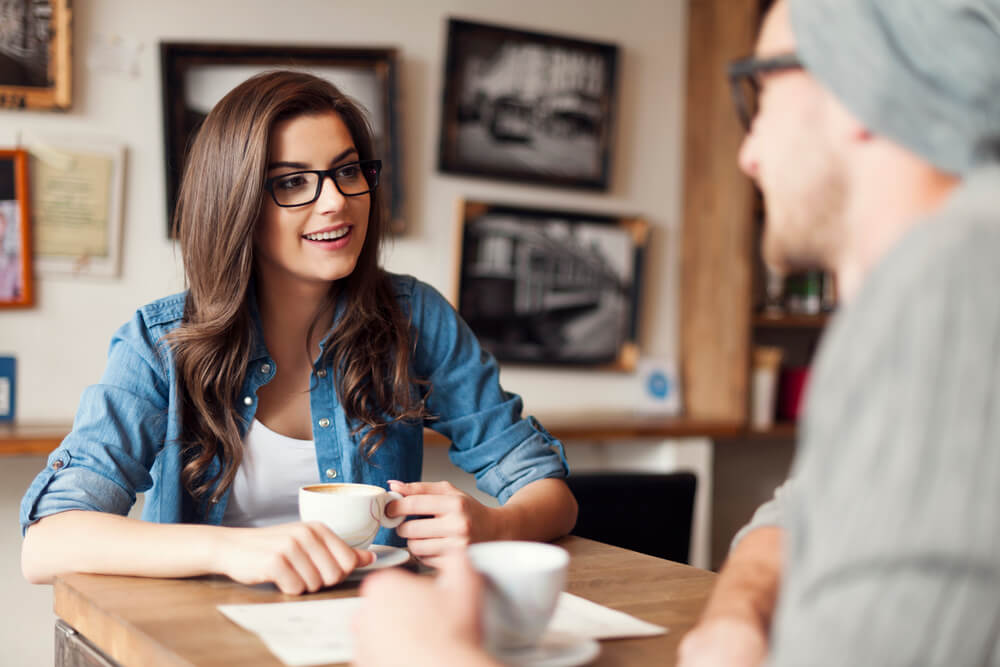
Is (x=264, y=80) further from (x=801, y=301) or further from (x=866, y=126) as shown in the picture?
(x=801, y=301)

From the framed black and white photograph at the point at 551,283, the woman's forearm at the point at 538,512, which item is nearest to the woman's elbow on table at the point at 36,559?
the woman's forearm at the point at 538,512

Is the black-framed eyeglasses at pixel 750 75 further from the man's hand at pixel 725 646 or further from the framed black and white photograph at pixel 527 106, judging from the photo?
the framed black and white photograph at pixel 527 106

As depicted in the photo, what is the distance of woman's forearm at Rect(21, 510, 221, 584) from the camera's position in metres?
1.09

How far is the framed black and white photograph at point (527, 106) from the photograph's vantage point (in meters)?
3.15

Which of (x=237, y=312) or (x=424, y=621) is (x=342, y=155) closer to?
(x=237, y=312)

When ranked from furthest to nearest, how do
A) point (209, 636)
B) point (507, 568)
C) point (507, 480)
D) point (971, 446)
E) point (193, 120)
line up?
point (193, 120) < point (507, 480) < point (209, 636) < point (507, 568) < point (971, 446)

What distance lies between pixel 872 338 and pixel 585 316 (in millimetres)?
2922

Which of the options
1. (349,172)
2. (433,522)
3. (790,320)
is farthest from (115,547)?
(790,320)

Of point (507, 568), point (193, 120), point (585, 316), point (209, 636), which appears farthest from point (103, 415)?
point (585, 316)

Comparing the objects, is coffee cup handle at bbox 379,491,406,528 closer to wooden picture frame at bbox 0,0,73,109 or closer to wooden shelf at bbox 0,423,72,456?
wooden shelf at bbox 0,423,72,456

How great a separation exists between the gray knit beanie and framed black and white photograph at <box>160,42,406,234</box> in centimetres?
212

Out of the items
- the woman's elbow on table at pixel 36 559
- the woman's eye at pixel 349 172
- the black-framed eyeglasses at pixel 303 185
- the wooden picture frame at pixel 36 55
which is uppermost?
the wooden picture frame at pixel 36 55

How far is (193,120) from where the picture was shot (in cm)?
277

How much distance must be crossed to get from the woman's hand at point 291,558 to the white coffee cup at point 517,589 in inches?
12.9
